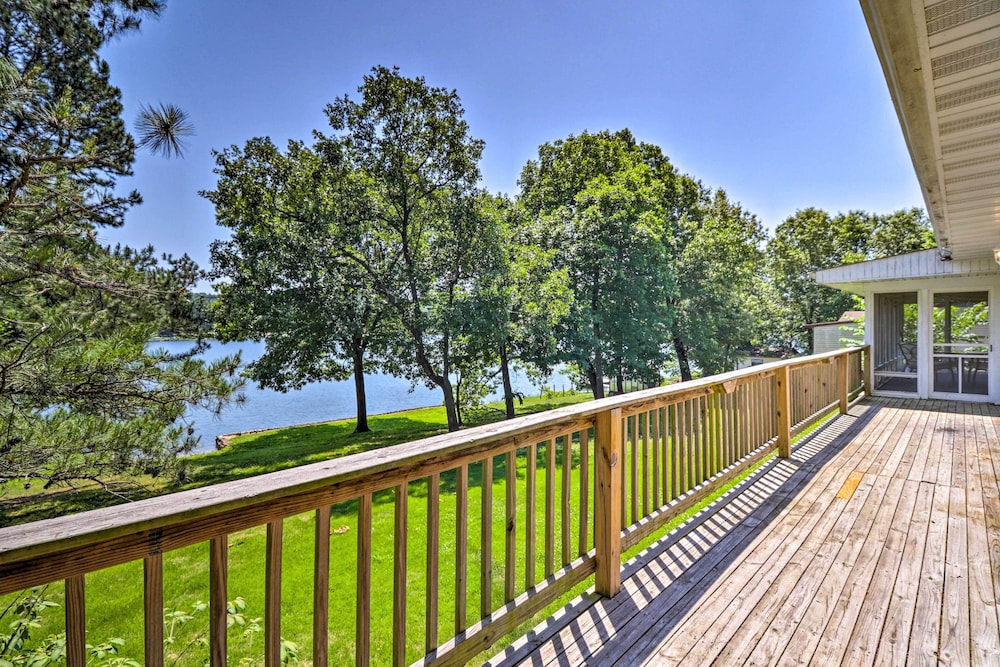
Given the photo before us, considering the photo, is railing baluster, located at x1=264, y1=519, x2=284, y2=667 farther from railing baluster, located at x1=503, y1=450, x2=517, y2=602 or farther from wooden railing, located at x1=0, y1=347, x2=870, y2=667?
railing baluster, located at x1=503, y1=450, x2=517, y2=602

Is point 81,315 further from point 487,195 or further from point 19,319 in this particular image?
point 487,195

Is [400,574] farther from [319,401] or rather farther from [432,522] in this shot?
[319,401]

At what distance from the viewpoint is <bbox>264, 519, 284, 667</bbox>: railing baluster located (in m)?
1.13

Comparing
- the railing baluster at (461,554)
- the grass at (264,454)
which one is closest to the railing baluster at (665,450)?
the railing baluster at (461,554)

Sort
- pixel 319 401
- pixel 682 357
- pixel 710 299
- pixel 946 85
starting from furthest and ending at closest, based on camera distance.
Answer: pixel 319 401
pixel 682 357
pixel 710 299
pixel 946 85

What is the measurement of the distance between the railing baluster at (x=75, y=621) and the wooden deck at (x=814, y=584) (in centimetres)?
133

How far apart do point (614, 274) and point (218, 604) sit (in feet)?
39.1

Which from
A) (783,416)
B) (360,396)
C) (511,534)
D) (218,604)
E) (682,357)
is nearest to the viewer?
(218,604)

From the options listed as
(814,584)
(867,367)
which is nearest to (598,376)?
(867,367)

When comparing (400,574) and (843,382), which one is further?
(843,382)

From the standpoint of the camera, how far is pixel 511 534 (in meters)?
1.86

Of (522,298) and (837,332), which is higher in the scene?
(522,298)

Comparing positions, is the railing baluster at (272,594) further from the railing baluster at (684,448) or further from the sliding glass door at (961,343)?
the sliding glass door at (961,343)

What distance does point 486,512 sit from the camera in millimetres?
1701
